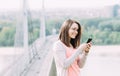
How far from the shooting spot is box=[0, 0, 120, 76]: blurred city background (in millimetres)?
2643

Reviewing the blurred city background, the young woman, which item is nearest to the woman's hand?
the young woman

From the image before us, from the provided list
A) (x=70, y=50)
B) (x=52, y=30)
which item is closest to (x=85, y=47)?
(x=70, y=50)

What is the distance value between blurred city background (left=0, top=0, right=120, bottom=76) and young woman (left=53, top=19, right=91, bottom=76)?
87 centimetres

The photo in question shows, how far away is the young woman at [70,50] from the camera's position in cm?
137

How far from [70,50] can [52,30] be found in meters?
1.98

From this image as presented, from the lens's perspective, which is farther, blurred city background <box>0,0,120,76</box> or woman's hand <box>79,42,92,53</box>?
blurred city background <box>0,0,120,76</box>

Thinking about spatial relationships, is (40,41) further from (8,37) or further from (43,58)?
(8,37)

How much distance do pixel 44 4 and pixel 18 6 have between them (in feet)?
3.48

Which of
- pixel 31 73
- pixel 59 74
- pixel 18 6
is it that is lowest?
pixel 31 73

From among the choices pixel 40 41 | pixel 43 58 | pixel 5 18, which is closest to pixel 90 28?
pixel 5 18

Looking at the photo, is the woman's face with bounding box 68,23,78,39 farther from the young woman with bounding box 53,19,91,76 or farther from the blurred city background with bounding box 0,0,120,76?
the blurred city background with bounding box 0,0,120,76

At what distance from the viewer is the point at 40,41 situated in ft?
15.7

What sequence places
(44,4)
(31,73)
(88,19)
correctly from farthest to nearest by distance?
(44,4)
(31,73)
(88,19)

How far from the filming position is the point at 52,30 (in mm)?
3377
